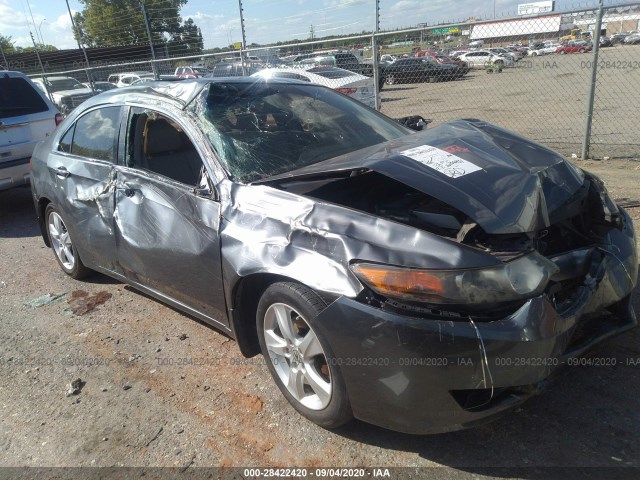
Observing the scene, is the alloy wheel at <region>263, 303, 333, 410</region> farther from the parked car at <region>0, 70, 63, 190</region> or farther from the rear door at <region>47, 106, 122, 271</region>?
the parked car at <region>0, 70, 63, 190</region>

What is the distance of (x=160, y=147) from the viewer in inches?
134

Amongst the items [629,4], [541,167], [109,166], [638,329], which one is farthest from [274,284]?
[629,4]

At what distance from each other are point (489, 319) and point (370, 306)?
1.54ft

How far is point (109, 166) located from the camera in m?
3.58

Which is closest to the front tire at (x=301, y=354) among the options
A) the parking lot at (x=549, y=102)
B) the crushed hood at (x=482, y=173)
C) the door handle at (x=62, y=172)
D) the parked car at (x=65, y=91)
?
the crushed hood at (x=482, y=173)

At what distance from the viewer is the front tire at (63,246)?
440 cm

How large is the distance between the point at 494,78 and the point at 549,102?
10.4m

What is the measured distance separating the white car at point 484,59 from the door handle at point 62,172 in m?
22.8

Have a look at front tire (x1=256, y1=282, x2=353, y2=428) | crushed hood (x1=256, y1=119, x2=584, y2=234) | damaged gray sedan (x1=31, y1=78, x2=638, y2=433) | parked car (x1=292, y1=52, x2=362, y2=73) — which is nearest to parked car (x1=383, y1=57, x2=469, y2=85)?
parked car (x1=292, y1=52, x2=362, y2=73)

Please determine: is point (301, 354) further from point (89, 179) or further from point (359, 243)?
point (89, 179)

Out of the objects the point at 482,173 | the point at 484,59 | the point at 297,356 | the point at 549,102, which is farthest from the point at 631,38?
the point at 297,356

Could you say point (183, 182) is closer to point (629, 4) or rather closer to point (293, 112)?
point (293, 112)

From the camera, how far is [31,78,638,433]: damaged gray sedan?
202 centimetres

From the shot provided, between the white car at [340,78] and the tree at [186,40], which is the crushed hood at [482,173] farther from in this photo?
the tree at [186,40]
